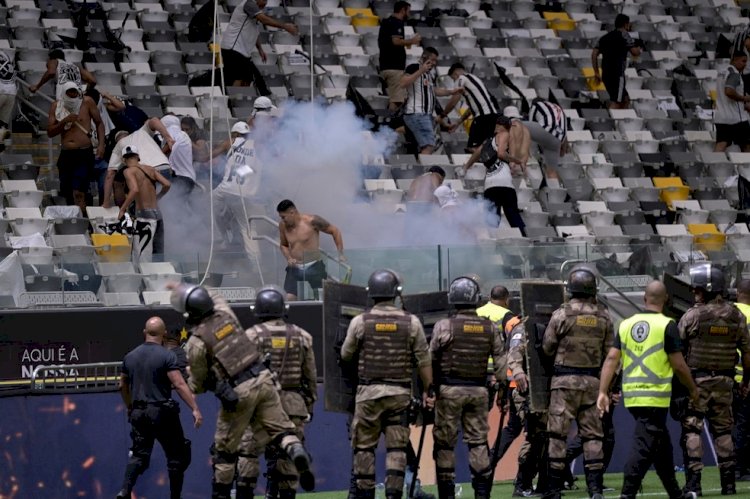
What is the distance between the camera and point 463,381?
1362 centimetres

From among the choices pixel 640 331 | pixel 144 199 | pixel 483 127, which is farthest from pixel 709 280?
pixel 483 127

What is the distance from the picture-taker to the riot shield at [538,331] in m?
14.0

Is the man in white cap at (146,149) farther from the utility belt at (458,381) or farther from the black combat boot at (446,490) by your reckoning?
the black combat boot at (446,490)

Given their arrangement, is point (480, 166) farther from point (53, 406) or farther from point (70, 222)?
point (53, 406)

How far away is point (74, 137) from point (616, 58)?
29.6ft

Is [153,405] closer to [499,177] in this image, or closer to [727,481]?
[727,481]

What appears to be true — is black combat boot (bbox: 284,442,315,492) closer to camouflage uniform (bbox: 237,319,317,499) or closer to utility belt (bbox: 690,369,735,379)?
camouflage uniform (bbox: 237,319,317,499)

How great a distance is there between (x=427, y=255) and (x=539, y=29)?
1023 centimetres

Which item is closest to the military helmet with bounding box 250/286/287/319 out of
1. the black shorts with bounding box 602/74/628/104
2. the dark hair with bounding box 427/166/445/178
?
the dark hair with bounding box 427/166/445/178

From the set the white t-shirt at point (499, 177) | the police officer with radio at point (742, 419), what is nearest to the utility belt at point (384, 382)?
the police officer with radio at point (742, 419)

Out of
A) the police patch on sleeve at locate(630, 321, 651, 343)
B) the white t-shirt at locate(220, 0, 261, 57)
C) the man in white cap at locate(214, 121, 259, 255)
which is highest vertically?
the white t-shirt at locate(220, 0, 261, 57)

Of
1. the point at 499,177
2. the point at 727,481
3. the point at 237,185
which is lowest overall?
the point at 727,481

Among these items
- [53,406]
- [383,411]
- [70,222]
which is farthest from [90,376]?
[383,411]

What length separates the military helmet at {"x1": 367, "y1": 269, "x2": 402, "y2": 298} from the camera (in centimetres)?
1315
